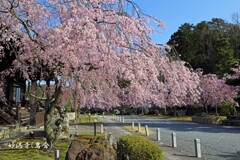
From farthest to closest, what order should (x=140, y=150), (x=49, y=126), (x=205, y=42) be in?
(x=205, y=42) → (x=49, y=126) → (x=140, y=150)

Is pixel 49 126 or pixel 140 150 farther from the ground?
pixel 49 126

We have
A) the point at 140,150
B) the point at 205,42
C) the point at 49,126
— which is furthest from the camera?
the point at 205,42

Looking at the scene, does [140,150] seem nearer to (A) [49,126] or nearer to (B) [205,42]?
(A) [49,126]

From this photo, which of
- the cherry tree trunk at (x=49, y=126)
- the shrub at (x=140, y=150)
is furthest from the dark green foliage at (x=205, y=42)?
the shrub at (x=140, y=150)

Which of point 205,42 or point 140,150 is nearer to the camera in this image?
point 140,150

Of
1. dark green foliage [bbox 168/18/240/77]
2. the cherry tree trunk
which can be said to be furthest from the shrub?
dark green foliage [bbox 168/18/240/77]

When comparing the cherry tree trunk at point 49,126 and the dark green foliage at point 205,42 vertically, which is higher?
the dark green foliage at point 205,42

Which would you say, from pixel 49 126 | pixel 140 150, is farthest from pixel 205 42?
pixel 140 150

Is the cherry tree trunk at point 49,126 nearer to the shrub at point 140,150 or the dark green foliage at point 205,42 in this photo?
the shrub at point 140,150

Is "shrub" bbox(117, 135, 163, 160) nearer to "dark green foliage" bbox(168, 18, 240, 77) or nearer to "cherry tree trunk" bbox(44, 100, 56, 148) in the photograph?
"cherry tree trunk" bbox(44, 100, 56, 148)

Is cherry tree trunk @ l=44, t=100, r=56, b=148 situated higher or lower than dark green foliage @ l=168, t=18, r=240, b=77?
lower

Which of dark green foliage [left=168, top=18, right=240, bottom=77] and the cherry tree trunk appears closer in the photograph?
the cherry tree trunk

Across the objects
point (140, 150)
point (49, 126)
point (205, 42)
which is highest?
point (205, 42)

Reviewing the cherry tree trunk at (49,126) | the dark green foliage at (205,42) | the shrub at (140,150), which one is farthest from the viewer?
the dark green foliage at (205,42)
